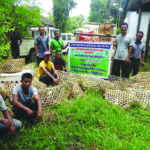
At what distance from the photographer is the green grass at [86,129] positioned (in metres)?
2.04

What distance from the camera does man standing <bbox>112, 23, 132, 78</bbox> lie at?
3.82 metres

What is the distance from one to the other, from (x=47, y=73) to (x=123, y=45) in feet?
6.87

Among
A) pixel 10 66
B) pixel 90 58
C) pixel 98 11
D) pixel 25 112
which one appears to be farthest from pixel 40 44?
pixel 98 11

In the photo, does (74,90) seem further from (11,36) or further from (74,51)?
(11,36)

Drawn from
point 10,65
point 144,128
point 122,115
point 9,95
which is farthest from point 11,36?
point 144,128

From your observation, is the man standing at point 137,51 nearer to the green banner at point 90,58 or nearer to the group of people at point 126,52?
the group of people at point 126,52

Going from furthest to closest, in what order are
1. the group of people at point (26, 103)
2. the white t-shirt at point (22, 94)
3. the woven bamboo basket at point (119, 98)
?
the woven bamboo basket at point (119, 98) → the white t-shirt at point (22, 94) → the group of people at point (26, 103)

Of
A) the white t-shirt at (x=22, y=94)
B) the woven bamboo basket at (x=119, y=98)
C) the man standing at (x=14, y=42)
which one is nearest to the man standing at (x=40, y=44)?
the man standing at (x=14, y=42)

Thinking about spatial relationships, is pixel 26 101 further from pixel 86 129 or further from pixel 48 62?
pixel 48 62

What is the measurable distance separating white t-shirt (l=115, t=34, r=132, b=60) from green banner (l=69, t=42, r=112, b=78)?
28 centimetres

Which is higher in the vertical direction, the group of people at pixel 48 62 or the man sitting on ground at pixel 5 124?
the group of people at pixel 48 62

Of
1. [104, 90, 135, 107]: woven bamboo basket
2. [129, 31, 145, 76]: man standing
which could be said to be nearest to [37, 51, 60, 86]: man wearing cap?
[104, 90, 135, 107]: woven bamboo basket

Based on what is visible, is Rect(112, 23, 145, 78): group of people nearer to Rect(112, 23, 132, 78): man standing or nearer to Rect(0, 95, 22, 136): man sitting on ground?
Rect(112, 23, 132, 78): man standing

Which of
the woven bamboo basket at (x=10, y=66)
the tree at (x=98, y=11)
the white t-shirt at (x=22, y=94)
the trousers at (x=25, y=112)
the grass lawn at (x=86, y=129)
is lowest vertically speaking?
the grass lawn at (x=86, y=129)
